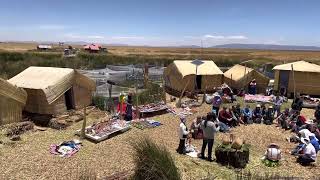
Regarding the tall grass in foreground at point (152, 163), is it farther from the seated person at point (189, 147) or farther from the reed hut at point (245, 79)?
the reed hut at point (245, 79)

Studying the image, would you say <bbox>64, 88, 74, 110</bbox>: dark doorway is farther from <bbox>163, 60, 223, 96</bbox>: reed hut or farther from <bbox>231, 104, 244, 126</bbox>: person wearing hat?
<bbox>163, 60, 223, 96</bbox>: reed hut

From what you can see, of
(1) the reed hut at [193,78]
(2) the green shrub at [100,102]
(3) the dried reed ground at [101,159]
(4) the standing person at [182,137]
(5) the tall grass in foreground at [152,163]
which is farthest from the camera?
(1) the reed hut at [193,78]

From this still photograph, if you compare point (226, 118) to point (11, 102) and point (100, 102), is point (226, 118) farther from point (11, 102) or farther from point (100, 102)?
point (11, 102)

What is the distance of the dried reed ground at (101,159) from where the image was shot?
1011cm

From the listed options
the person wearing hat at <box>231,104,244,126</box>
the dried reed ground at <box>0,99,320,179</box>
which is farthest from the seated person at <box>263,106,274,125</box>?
the dried reed ground at <box>0,99,320,179</box>

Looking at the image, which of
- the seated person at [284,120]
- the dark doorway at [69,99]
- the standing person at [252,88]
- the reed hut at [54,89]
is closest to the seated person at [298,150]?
the seated person at [284,120]

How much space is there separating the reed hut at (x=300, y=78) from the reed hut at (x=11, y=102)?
15116 mm

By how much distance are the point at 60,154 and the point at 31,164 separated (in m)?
1.01

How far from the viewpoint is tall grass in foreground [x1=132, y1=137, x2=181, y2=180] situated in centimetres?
793

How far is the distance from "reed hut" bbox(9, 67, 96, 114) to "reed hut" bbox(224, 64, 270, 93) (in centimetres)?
951

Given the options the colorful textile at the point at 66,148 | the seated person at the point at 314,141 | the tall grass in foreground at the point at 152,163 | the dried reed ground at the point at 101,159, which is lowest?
the dried reed ground at the point at 101,159

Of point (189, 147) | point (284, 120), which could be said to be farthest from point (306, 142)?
point (284, 120)

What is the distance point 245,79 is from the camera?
24031 mm

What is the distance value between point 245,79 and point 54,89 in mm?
12513
